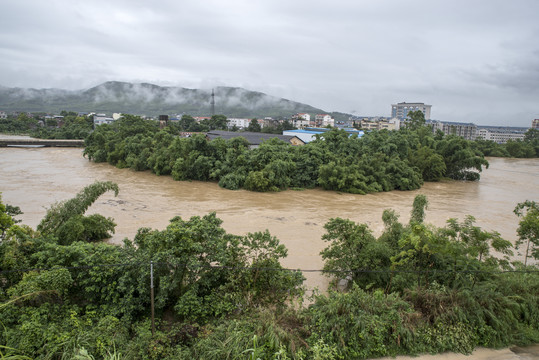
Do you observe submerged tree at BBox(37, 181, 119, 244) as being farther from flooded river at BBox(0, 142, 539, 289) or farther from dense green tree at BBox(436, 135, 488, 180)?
dense green tree at BBox(436, 135, 488, 180)

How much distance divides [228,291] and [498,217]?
15.2 metres

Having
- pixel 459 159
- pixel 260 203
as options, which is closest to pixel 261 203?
pixel 260 203

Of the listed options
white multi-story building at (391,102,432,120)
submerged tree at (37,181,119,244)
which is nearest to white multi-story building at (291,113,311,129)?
white multi-story building at (391,102,432,120)

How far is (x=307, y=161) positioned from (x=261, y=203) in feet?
19.2

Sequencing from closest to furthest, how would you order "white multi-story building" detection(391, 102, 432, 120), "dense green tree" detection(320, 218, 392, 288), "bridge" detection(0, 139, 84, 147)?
"dense green tree" detection(320, 218, 392, 288)
"bridge" detection(0, 139, 84, 147)
"white multi-story building" detection(391, 102, 432, 120)

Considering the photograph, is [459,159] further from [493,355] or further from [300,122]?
[300,122]

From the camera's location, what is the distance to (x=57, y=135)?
50.2 metres

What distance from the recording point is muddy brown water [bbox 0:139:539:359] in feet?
43.9

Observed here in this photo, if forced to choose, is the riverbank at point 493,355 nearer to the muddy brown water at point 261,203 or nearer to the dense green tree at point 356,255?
the dense green tree at point 356,255

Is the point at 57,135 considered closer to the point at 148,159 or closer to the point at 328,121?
the point at 148,159

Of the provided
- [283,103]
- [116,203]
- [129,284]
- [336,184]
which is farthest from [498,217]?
[283,103]

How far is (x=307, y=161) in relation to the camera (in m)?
22.4

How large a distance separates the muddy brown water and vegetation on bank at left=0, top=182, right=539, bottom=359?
2563 millimetres

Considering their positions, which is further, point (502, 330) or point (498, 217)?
point (498, 217)
